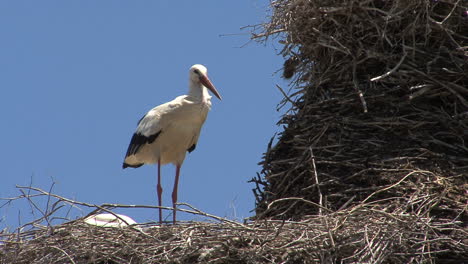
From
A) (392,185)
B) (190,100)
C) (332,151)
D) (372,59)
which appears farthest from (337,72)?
(190,100)

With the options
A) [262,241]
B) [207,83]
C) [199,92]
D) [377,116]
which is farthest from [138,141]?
[262,241]

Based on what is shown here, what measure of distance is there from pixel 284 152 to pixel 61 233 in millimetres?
1840

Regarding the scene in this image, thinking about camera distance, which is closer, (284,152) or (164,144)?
(284,152)

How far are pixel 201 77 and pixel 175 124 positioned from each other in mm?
451

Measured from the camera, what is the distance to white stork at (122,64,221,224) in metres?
9.52

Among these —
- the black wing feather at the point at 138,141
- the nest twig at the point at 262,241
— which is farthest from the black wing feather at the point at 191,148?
the nest twig at the point at 262,241

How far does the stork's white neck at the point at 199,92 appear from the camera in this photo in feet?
31.5

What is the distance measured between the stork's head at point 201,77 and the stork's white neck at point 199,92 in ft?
0.12

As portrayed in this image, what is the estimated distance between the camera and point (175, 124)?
9.51 metres

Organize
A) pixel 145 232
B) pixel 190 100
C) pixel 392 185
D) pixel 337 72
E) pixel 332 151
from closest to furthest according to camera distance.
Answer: pixel 145 232 < pixel 392 185 < pixel 332 151 < pixel 337 72 < pixel 190 100

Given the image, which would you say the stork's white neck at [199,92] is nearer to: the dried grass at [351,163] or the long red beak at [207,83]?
the long red beak at [207,83]

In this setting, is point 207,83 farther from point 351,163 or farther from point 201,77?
point 351,163

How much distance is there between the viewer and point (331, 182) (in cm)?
724

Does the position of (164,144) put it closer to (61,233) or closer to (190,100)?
(190,100)
